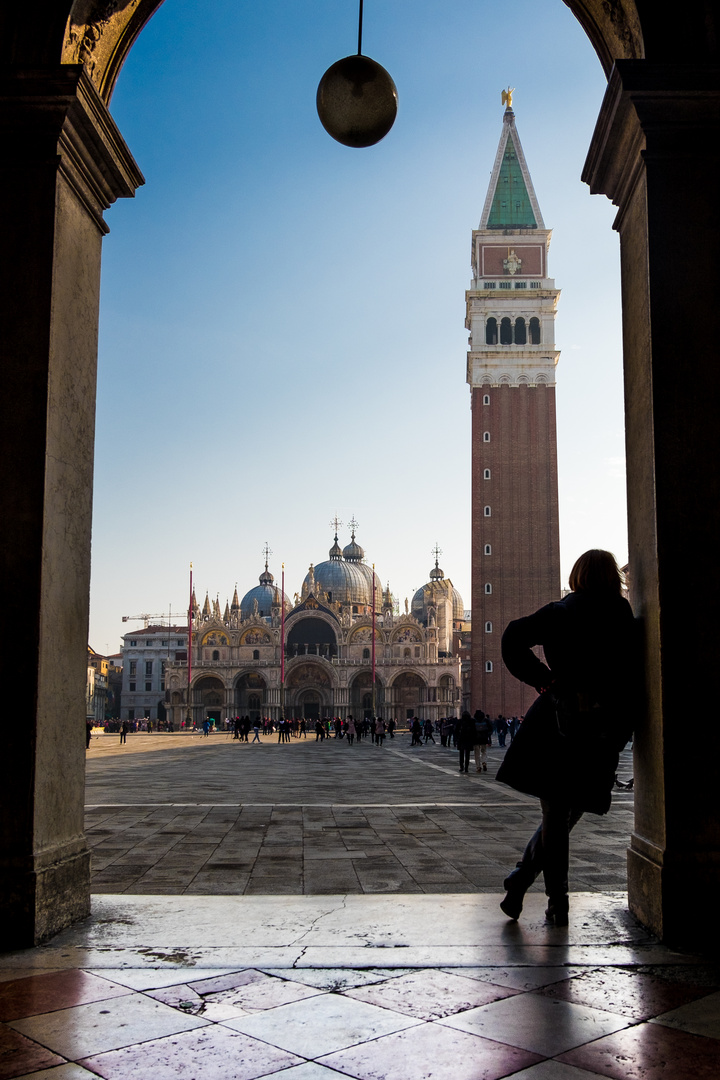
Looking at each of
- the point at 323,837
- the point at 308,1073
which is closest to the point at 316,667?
the point at 323,837

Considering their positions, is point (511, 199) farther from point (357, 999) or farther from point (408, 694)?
point (357, 999)

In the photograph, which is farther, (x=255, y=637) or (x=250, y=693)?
(x=255, y=637)

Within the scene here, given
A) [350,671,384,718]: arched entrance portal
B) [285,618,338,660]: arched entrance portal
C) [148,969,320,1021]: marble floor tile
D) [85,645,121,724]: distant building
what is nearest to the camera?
[148,969,320,1021]: marble floor tile

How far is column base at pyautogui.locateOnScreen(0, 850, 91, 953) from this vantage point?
343cm

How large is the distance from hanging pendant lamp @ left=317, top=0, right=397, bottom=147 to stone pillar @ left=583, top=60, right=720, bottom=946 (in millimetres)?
1007

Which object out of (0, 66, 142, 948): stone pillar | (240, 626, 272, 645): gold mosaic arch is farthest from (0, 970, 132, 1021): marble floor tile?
(240, 626, 272, 645): gold mosaic arch

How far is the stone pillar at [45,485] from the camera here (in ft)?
11.8

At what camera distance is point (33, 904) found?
11.3 feet

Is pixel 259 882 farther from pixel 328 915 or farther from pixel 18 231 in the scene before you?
pixel 18 231

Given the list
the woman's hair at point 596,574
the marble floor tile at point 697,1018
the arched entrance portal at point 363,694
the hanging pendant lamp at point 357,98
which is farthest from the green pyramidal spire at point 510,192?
the marble floor tile at point 697,1018

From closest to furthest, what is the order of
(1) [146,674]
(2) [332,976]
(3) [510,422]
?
(2) [332,976] < (3) [510,422] < (1) [146,674]

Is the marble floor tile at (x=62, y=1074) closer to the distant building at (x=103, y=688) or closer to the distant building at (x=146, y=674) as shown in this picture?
the distant building at (x=146, y=674)

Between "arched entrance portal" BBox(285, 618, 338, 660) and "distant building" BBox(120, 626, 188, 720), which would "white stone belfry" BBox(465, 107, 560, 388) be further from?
"distant building" BBox(120, 626, 188, 720)

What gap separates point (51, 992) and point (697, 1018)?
1850 millimetres
